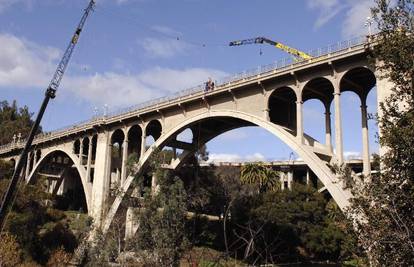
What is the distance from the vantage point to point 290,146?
31.1 meters

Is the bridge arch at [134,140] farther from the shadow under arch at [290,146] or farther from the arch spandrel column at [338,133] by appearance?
the arch spandrel column at [338,133]

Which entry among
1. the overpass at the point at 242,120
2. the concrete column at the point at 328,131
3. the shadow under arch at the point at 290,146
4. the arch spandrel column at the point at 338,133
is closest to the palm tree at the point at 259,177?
the overpass at the point at 242,120

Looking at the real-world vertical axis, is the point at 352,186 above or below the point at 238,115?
below

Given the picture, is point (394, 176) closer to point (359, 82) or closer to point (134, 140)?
point (359, 82)

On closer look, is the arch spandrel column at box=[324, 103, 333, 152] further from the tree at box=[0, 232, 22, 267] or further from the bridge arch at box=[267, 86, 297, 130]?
the tree at box=[0, 232, 22, 267]

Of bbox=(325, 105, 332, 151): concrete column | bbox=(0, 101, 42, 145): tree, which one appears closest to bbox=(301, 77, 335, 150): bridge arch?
bbox=(325, 105, 332, 151): concrete column

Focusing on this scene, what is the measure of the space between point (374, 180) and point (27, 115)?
113 meters

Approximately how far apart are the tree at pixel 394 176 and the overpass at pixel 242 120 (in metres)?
2.25

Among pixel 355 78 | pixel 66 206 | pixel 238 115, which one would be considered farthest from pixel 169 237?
pixel 66 206

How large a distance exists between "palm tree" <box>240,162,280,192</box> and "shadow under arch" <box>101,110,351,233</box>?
920 inches

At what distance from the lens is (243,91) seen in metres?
36.3

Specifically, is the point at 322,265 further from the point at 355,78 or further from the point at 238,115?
the point at 355,78

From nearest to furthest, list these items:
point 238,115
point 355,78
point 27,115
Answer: point 355,78 < point 238,115 < point 27,115

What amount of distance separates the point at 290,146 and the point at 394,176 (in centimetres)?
1936
